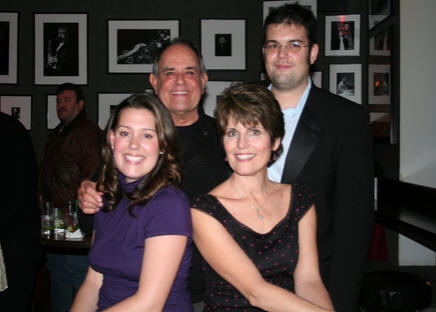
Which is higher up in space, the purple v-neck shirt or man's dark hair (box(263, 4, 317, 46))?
man's dark hair (box(263, 4, 317, 46))

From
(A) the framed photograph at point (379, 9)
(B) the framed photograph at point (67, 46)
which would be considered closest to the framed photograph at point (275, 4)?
(A) the framed photograph at point (379, 9)

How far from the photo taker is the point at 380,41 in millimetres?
4867

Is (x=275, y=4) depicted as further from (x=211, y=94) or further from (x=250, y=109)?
(x=250, y=109)

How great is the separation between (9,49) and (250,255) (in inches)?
187

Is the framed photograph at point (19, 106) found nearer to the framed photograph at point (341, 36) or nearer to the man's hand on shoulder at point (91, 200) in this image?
the framed photograph at point (341, 36)

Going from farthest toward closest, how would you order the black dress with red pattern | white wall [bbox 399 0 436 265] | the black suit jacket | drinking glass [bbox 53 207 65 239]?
white wall [bbox 399 0 436 265], drinking glass [bbox 53 207 65 239], the black suit jacket, the black dress with red pattern

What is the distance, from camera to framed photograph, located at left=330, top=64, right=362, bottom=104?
526cm

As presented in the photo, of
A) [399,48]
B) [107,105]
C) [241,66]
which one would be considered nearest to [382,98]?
[399,48]

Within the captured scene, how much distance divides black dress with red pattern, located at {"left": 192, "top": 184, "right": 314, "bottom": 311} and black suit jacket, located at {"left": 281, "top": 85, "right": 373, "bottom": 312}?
33cm

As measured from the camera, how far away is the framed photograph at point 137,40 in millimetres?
5355

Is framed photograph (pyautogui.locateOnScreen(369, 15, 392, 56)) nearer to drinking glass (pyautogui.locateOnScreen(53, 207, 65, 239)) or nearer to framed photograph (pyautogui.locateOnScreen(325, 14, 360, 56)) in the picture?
framed photograph (pyautogui.locateOnScreen(325, 14, 360, 56))

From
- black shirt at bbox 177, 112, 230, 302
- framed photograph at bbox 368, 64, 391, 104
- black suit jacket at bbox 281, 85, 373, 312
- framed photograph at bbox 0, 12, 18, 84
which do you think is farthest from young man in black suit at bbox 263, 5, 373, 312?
framed photograph at bbox 0, 12, 18, 84

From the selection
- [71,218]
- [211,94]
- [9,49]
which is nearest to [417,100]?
[211,94]

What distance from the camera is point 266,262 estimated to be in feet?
5.49
